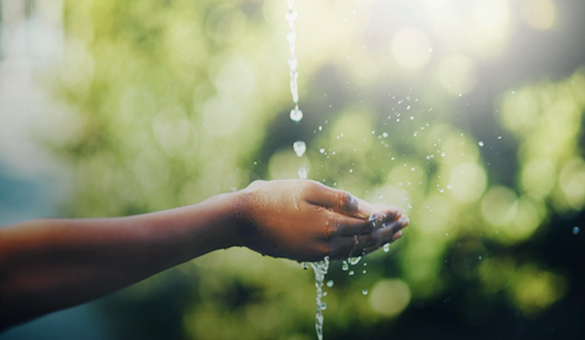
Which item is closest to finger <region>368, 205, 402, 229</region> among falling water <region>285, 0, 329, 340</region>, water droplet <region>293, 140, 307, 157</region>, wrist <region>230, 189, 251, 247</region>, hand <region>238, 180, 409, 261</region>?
hand <region>238, 180, 409, 261</region>

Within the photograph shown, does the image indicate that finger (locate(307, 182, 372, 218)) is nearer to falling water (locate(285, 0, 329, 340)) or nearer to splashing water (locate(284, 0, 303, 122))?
falling water (locate(285, 0, 329, 340))

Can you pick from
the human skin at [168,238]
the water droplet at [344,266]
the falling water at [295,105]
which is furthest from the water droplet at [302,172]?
the human skin at [168,238]

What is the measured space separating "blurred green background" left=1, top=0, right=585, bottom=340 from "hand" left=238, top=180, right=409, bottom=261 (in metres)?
0.68

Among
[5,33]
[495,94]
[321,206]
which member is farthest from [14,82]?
[495,94]

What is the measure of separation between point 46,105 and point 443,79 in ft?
4.12

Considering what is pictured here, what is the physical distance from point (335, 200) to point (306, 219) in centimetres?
5

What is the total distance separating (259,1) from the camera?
1.42 meters

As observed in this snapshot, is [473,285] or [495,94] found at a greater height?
[495,94]

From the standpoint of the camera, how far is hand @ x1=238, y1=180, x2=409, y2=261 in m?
0.66

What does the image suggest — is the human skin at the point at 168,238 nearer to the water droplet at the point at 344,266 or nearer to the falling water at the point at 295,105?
the falling water at the point at 295,105

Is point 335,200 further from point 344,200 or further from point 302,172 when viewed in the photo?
point 302,172

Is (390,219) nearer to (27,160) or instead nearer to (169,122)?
(169,122)

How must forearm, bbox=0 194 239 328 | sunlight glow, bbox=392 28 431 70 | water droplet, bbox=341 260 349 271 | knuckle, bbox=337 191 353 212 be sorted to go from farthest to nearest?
water droplet, bbox=341 260 349 271
sunlight glow, bbox=392 28 431 70
knuckle, bbox=337 191 353 212
forearm, bbox=0 194 239 328

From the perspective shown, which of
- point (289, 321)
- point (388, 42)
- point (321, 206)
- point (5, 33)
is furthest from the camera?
point (289, 321)
